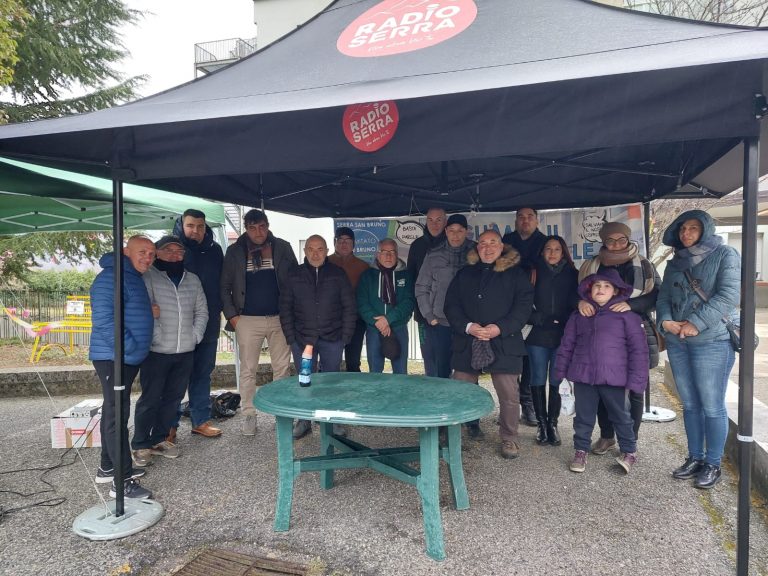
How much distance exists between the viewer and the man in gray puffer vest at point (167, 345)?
3.46 metres

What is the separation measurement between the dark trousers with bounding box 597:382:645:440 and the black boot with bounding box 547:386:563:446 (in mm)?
306

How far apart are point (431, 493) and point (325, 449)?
1020mm

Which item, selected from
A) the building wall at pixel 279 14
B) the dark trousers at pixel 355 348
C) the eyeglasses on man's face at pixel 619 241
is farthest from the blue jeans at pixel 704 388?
the building wall at pixel 279 14

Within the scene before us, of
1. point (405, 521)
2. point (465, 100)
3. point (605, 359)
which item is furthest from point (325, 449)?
point (465, 100)

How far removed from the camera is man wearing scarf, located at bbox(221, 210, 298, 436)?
4.09 metres

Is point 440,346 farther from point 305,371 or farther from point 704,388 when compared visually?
point 704,388

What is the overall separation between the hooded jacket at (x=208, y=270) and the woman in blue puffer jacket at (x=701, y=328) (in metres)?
3.33

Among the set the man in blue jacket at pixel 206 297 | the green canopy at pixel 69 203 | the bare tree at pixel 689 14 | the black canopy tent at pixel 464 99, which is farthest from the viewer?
the bare tree at pixel 689 14

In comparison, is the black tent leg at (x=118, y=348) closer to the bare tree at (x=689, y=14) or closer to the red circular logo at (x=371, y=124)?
the red circular logo at (x=371, y=124)

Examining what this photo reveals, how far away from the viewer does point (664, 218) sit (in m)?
7.45

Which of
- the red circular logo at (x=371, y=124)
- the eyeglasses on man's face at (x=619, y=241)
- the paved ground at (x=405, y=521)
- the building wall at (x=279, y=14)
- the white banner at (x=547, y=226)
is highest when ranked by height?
the building wall at (x=279, y=14)

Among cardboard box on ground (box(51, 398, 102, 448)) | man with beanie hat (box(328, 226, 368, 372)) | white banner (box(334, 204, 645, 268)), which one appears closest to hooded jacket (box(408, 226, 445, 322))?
man with beanie hat (box(328, 226, 368, 372))

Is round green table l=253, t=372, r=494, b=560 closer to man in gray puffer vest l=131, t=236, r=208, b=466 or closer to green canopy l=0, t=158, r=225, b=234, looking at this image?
man in gray puffer vest l=131, t=236, r=208, b=466

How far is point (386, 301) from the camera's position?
4.25 metres
